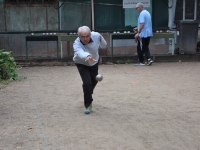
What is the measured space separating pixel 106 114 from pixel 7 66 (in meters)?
4.08

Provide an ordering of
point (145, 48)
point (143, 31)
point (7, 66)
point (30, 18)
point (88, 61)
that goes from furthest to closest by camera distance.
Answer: point (30, 18) → point (145, 48) → point (143, 31) → point (7, 66) → point (88, 61)

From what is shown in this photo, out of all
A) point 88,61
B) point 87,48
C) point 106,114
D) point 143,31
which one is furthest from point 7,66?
point 143,31

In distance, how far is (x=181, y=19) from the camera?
46.1 ft

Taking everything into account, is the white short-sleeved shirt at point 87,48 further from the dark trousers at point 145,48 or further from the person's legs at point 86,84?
the dark trousers at point 145,48

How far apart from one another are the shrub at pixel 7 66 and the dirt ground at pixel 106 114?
0.39m

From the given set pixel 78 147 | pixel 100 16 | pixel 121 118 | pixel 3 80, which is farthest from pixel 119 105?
pixel 100 16

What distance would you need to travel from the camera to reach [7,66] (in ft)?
29.9

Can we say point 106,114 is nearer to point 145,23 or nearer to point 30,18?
point 145,23

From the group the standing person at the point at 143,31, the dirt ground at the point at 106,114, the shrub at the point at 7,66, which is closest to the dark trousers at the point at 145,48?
the standing person at the point at 143,31

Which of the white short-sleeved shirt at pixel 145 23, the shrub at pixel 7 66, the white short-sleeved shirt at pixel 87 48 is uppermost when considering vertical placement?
the white short-sleeved shirt at pixel 145 23

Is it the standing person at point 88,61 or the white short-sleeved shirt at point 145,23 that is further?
the white short-sleeved shirt at point 145,23

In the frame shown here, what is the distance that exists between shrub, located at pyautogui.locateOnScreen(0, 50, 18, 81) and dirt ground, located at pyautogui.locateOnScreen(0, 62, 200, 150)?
0.39 metres

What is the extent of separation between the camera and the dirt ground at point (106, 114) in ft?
15.3

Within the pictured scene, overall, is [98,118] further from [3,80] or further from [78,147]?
[3,80]
